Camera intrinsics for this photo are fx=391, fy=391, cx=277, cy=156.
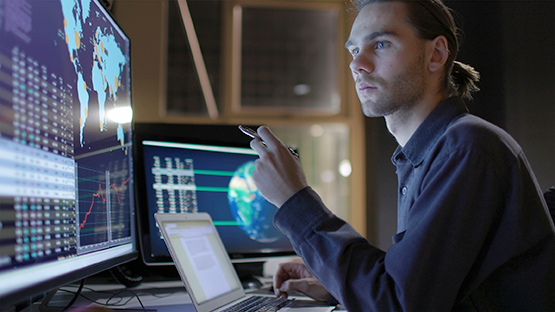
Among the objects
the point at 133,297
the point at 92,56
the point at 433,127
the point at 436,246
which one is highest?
the point at 92,56

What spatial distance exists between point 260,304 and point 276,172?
0.40m

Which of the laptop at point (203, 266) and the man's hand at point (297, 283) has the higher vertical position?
the laptop at point (203, 266)

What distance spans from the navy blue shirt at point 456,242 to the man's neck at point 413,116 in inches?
8.9

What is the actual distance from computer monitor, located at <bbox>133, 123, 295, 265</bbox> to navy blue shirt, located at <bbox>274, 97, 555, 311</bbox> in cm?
59

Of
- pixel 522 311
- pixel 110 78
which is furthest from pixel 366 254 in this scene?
pixel 110 78

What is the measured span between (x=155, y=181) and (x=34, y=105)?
0.66 meters

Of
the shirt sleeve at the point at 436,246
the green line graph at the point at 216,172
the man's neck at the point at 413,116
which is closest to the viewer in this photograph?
the shirt sleeve at the point at 436,246

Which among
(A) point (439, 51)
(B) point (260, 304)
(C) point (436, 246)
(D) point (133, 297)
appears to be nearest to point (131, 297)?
(D) point (133, 297)

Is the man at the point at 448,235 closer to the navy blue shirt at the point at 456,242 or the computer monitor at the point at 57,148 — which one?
the navy blue shirt at the point at 456,242

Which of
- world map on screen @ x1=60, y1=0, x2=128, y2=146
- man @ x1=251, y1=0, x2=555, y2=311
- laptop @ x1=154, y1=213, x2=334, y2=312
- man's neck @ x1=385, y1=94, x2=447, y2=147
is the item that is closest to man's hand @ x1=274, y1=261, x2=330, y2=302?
→ laptop @ x1=154, y1=213, x2=334, y2=312

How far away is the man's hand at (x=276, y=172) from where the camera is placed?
77cm

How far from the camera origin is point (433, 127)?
0.89 m

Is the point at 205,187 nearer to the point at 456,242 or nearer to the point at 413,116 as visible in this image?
the point at 413,116

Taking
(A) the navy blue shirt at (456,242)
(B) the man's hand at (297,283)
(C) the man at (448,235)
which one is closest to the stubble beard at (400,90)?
(C) the man at (448,235)
